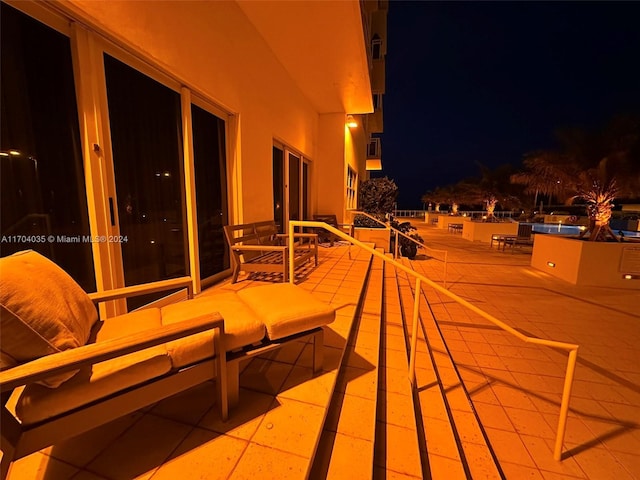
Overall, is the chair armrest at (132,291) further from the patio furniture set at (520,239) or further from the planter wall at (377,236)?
the patio furniture set at (520,239)

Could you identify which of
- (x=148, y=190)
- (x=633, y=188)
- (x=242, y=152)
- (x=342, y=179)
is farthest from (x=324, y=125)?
(x=633, y=188)

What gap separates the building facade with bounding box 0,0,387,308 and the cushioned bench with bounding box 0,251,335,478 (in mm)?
828

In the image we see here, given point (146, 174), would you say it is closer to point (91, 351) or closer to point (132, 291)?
point (132, 291)

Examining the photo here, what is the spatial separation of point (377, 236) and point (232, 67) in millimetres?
5364

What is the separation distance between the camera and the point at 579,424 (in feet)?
6.97

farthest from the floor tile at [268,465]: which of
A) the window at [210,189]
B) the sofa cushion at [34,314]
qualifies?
the window at [210,189]

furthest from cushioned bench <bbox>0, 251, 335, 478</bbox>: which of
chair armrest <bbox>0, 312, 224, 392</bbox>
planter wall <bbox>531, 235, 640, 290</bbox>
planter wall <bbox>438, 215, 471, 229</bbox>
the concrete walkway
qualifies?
planter wall <bbox>438, 215, 471, 229</bbox>

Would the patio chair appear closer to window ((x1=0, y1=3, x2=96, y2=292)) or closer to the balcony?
the balcony

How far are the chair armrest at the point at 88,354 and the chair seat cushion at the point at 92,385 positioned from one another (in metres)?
0.14

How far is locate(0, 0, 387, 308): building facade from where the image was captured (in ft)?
5.64

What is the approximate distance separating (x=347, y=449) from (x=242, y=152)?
363 cm

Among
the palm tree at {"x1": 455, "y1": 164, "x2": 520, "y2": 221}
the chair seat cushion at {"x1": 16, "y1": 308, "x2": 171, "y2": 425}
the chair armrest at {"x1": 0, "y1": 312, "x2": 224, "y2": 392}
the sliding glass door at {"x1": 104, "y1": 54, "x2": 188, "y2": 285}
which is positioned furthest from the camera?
the palm tree at {"x1": 455, "y1": 164, "x2": 520, "y2": 221}

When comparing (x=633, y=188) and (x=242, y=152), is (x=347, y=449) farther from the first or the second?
(x=633, y=188)

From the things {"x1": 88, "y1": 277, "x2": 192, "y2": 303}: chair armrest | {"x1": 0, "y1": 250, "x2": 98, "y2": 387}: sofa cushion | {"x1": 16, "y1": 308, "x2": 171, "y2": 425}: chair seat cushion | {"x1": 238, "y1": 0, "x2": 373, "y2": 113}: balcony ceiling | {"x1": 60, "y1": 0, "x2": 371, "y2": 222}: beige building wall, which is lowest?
{"x1": 16, "y1": 308, "x2": 171, "y2": 425}: chair seat cushion
